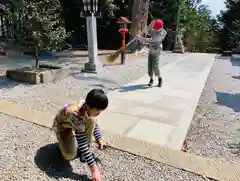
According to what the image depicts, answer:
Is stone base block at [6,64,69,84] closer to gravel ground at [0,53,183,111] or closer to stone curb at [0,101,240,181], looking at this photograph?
gravel ground at [0,53,183,111]

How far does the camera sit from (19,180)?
86.8 inches

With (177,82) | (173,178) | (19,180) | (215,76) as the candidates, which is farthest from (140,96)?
(215,76)

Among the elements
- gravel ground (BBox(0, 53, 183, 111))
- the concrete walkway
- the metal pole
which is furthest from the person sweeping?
the metal pole

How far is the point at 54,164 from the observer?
2.47m

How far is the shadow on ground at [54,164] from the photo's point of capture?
2293mm

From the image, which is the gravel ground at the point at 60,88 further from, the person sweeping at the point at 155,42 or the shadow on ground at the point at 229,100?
the shadow on ground at the point at 229,100

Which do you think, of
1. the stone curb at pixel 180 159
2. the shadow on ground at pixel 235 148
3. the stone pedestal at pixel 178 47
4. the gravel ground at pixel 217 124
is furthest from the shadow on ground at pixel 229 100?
the stone pedestal at pixel 178 47

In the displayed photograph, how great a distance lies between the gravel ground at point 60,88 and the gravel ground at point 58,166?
4.01 feet

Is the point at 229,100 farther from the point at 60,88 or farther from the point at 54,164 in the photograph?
the point at 54,164

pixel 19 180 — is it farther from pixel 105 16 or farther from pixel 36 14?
pixel 105 16

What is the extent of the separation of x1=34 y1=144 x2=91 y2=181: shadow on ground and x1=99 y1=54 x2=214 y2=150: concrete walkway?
0.81m

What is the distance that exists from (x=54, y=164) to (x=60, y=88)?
9.32 ft

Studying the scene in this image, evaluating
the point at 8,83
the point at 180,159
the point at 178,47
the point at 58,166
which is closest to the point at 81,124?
the point at 58,166

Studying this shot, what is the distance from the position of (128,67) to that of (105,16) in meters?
6.70
